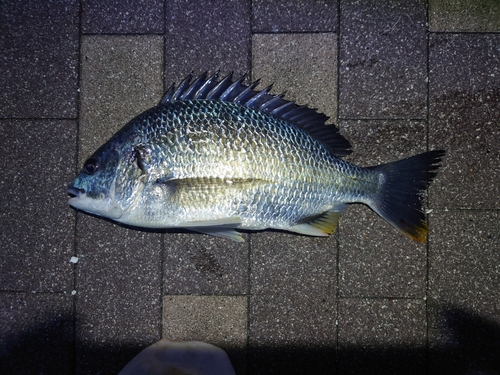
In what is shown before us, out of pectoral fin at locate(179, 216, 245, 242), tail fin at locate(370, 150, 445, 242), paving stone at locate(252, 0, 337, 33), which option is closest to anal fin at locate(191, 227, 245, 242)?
pectoral fin at locate(179, 216, 245, 242)

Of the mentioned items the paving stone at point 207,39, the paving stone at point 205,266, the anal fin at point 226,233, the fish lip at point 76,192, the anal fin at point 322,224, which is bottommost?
the paving stone at point 205,266

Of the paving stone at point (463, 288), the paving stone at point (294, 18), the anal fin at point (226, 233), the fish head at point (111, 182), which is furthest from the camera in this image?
the paving stone at point (294, 18)

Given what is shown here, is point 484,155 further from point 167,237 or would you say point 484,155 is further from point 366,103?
point 167,237

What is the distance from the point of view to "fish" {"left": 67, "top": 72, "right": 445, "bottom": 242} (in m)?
2.61

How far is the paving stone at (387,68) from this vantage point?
3084 millimetres

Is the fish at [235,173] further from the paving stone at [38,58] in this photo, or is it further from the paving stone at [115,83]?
the paving stone at [38,58]

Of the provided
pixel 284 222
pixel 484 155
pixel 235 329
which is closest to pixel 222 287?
pixel 235 329

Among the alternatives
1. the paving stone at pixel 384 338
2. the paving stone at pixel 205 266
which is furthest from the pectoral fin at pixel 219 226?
the paving stone at pixel 384 338

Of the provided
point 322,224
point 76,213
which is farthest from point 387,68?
point 76,213

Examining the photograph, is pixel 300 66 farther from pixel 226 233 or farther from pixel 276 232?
pixel 226 233

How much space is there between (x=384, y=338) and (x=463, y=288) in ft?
2.47

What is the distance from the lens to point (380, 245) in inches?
120

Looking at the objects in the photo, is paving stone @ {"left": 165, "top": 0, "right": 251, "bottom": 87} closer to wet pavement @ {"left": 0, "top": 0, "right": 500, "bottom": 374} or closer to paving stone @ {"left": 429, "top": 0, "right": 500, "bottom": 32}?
wet pavement @ {"left": 0, "top": 0, "right": 500, "bottom": 374}

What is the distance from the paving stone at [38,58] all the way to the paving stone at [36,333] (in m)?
1.53
